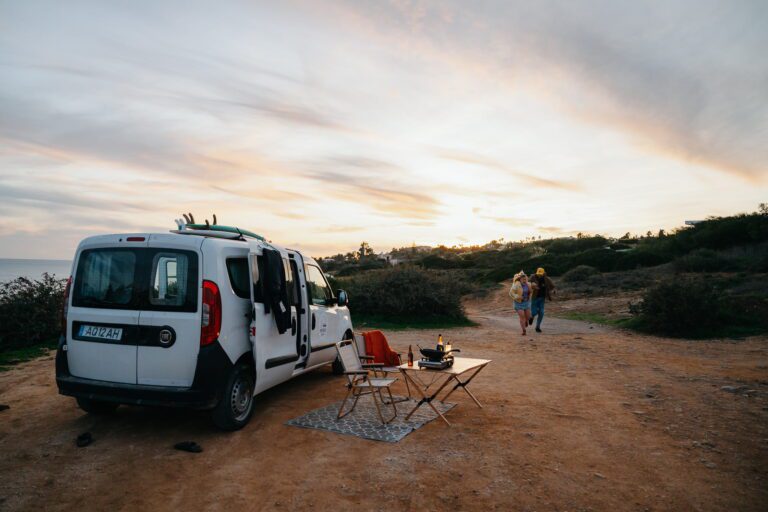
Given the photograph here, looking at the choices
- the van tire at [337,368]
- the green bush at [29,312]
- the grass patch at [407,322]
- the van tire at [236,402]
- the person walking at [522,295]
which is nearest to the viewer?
the van tire at [236,402]

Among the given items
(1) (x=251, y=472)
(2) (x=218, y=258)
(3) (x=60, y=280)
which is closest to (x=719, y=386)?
(1) (x=251, y=472)

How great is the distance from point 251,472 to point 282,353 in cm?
201

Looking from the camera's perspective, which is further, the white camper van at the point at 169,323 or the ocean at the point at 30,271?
the ocean at the point at 30,271

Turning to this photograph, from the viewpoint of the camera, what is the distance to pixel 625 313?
1803 cm

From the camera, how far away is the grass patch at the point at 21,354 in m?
9.86

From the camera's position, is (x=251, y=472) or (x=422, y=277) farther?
(x=422, y=277)

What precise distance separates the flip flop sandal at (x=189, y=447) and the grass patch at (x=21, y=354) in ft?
21.1

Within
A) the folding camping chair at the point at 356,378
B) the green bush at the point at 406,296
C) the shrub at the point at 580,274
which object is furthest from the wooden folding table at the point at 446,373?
the shrub at the point at 580,274

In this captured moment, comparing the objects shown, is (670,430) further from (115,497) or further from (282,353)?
(115,497)

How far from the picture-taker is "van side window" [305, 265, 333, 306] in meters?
7.62

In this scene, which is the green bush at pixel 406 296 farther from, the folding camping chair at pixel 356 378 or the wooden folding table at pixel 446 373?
the folding camping chair at pixel 356 378

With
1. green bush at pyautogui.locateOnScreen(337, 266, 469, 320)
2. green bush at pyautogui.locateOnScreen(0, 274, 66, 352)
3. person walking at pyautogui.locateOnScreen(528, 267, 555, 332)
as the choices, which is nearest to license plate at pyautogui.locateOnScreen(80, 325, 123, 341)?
green bush at pyautogui.locateOnScreen(0, 274, 66, 352)

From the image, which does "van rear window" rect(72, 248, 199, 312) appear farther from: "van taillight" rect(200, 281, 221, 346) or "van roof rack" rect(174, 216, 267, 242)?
"van roof rack" rect(174, 216, 267, 242)

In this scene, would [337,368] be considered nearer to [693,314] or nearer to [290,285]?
[290,285]
